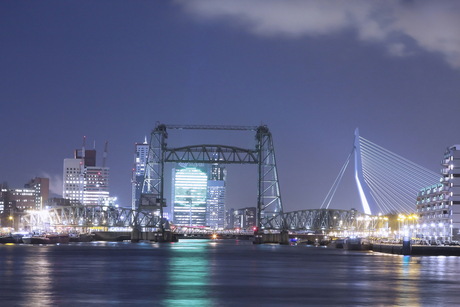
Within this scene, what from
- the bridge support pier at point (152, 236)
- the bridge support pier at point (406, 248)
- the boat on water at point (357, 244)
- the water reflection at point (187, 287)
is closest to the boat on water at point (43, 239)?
the bridge support pier at point (152, 236)

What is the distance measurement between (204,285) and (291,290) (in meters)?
5.28

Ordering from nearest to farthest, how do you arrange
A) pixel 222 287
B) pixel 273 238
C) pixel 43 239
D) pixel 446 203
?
pixel 222 287 → pixel 446 203 → pixel 273 238 → pixel 43 239

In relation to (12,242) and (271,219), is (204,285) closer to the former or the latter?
(271,219)

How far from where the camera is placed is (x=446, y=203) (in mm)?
146000

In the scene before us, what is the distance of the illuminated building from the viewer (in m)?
142

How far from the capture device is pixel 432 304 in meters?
34.9

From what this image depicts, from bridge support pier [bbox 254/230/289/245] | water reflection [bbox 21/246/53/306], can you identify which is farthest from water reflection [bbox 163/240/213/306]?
bridge support pier [bbox 254/230/289/245]

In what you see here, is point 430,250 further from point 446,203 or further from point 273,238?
point 273,238

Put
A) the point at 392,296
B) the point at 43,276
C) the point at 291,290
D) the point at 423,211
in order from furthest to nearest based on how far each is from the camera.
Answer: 1. the point at 423,211
2. the point at 43,276
3. the point at 291,290
4. the point at 392,296

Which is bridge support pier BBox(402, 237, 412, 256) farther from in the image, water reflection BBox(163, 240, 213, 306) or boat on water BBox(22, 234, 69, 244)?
boat on water BBox(22, 234, 69, 244)

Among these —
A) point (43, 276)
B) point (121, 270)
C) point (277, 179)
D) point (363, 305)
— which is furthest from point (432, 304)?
point (277, 179)

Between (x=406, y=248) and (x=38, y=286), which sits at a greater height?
(x=406, y=248)

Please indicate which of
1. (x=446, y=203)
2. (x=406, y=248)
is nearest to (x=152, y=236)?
(x=446, y=203)

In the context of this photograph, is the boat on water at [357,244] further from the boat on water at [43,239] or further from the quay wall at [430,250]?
the boat on water at [43,239]
